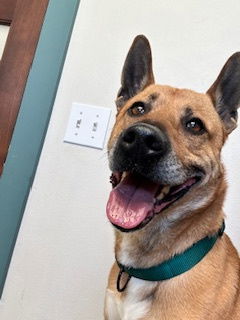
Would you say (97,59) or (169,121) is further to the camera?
(97,59)

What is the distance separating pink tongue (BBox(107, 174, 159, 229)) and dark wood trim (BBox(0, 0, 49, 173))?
66 centimetres

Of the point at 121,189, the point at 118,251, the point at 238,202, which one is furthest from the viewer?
the point at 238,202

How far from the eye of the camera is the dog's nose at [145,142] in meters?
0.77

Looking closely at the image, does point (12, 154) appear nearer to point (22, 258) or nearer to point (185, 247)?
point (22, 258)

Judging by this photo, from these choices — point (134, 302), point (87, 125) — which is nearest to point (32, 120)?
point (87, 125)

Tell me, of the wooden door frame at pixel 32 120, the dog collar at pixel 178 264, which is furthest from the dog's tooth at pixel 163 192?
the wooden door frame at pixel 32 120

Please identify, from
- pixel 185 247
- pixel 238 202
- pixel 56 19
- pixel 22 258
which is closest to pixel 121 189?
pixel 185 247

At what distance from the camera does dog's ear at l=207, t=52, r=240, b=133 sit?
967 millimetres

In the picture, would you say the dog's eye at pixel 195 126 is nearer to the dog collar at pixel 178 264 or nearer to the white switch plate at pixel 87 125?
the dog collar at pixel 178 264

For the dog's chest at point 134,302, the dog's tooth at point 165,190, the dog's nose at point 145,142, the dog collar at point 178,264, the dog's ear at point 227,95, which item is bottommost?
the dog's chest at point 134,302

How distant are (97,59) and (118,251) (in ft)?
2.37

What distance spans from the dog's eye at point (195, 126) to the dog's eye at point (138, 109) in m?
0.12

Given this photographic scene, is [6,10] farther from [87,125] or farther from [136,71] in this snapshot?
[136,71]

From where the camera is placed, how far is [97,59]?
1351mm
